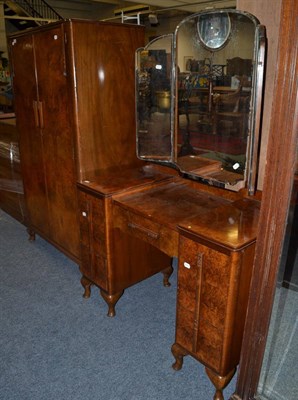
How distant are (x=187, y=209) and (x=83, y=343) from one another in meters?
1.00

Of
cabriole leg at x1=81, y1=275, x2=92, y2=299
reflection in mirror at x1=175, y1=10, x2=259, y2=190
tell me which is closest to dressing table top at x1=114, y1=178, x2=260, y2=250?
reflection in mirror at x1=175, y1=10, x2=259, y2=190

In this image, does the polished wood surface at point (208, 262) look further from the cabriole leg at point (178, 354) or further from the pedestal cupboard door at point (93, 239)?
the pedestal cupboard door at point (93, 239)

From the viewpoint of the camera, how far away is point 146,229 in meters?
1.86

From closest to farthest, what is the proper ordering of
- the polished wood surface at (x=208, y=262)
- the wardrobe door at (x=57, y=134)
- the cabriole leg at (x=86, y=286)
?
the polished wood surface at (x=208, y=262) → the wardrobe door at (x=57, y=134) → the cabriole leg at (x=86, y=286)

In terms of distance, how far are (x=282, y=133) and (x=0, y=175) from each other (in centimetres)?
327

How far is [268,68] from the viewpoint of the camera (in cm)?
168

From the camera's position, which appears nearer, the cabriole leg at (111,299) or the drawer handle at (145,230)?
the drawer handle at (145,230)

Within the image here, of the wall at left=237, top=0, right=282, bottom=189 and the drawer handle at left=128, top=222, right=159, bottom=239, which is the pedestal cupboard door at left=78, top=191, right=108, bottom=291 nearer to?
the drawer handle at left=128, top=222, right=159, bottom=239

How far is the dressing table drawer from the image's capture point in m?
1.74

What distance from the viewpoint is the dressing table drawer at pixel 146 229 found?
5.71 ft

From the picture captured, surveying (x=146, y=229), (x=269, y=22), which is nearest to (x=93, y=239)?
(x=146, y=229)

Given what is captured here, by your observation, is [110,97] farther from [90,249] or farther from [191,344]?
[191,344]

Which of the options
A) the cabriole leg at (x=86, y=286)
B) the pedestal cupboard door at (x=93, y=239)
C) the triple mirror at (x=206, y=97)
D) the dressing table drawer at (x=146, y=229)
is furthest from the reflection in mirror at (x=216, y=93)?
the cabriole leg at (x=86, y=286)

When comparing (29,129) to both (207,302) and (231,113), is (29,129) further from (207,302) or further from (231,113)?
(207,302)
